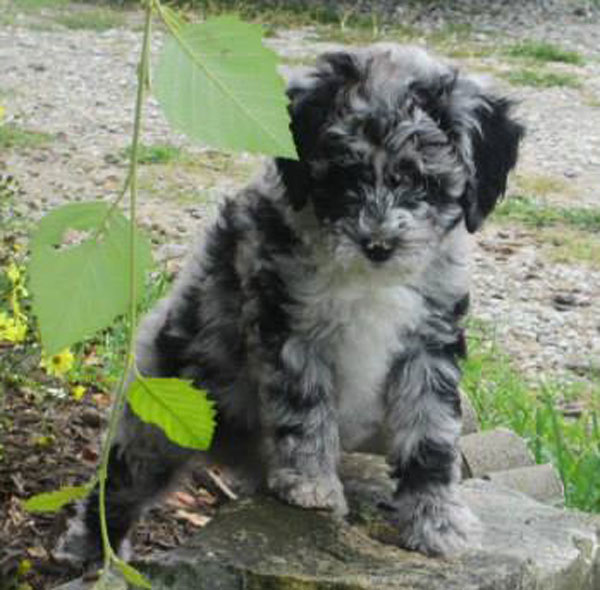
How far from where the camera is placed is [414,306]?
3.37 metres

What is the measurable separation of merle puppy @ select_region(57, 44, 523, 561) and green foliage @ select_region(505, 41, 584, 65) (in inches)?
409

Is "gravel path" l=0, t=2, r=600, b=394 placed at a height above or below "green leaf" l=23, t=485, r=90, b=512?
below

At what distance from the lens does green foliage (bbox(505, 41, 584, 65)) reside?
13.6m

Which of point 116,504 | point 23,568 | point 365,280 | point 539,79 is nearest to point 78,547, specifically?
point 116,504

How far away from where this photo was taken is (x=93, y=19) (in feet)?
45.8

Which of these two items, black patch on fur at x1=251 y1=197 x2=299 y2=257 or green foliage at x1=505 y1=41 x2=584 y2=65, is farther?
green foliage at x1=505 y1=41 x2=584 y2=65

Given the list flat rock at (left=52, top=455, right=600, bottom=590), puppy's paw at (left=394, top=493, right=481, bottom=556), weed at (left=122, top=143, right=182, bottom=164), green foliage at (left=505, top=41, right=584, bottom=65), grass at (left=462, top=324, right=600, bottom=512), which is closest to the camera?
flat rock at (left=52, top=455, right=600, bottom=590)

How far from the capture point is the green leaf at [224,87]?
91 centimetres

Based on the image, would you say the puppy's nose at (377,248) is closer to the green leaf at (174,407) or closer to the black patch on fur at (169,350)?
the black patch on fur at (169,350)

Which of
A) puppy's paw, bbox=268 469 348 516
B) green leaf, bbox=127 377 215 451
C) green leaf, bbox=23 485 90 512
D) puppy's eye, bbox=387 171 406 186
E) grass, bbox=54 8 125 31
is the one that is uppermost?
green leaf, bbox=127 377 215 451

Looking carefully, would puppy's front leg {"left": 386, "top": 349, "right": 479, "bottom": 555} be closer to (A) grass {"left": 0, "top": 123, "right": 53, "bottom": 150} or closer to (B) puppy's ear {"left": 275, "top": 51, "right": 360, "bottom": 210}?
(B) puppy's ear {"left": 275, "top": 51, "right": 360, "bottom": 210}

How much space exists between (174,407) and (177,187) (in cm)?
766

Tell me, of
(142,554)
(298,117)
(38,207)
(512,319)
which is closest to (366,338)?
(298,117)

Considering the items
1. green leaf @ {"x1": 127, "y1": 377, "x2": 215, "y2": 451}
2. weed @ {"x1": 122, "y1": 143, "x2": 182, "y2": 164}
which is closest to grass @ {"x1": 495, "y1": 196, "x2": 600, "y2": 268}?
weed @ {"x1": 122, "y1": 143, "x2": 182, "y2": 164}
